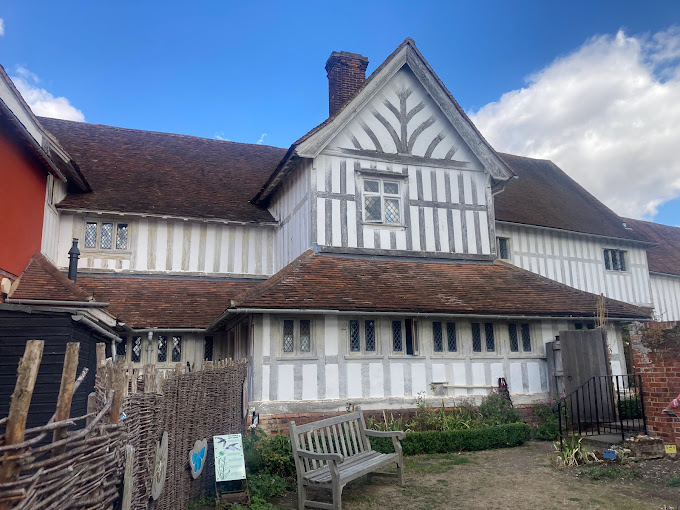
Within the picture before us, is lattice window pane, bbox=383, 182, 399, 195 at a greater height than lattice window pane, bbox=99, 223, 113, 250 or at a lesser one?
greater

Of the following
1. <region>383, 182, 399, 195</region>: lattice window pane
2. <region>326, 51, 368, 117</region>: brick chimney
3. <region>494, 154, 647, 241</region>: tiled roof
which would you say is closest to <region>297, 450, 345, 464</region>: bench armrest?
<region>383, 182, 399, 195</region>: lattice window pane

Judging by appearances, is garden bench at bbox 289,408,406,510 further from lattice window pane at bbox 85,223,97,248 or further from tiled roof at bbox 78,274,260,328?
lattice window pane at bbox 85,223,97,248

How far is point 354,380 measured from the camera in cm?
1252

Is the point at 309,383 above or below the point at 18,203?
below

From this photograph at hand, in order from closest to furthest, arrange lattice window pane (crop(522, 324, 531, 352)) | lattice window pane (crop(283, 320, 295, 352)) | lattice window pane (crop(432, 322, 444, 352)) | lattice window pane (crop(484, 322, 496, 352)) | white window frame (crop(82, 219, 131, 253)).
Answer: lattice window pane (crop(283, 320, 295, 352)), lattice window pane (crop(432, 322, 444, 352)), lattice window pane (crop(484, 322, 496, 352)), lattice window pane (crop(522, 324, 531, 352)), white window frame (crop(82, 219, 131, 253))

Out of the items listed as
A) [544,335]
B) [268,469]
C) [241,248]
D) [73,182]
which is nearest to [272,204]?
[241,248]

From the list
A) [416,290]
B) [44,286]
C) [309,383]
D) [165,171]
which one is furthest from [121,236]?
[416,290]

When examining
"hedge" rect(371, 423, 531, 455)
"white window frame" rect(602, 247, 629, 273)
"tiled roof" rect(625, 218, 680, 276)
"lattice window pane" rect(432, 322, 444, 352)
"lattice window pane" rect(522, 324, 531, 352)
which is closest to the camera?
"hedge" rect(371, 423, 531, 455)

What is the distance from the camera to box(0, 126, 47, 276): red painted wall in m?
11.2

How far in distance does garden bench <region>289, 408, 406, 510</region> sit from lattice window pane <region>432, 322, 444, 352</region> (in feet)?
14.8

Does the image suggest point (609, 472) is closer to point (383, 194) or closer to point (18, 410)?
point (18, 410)

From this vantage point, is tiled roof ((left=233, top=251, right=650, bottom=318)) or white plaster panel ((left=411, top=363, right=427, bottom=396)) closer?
tiled roof ((left=233, top=251, right=650, bottom=318))

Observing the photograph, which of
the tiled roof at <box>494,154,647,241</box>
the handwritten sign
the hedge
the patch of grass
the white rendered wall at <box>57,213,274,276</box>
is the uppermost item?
the tiled roof at <box>494,154,647,241</box>

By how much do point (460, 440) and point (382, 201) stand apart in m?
6.77
